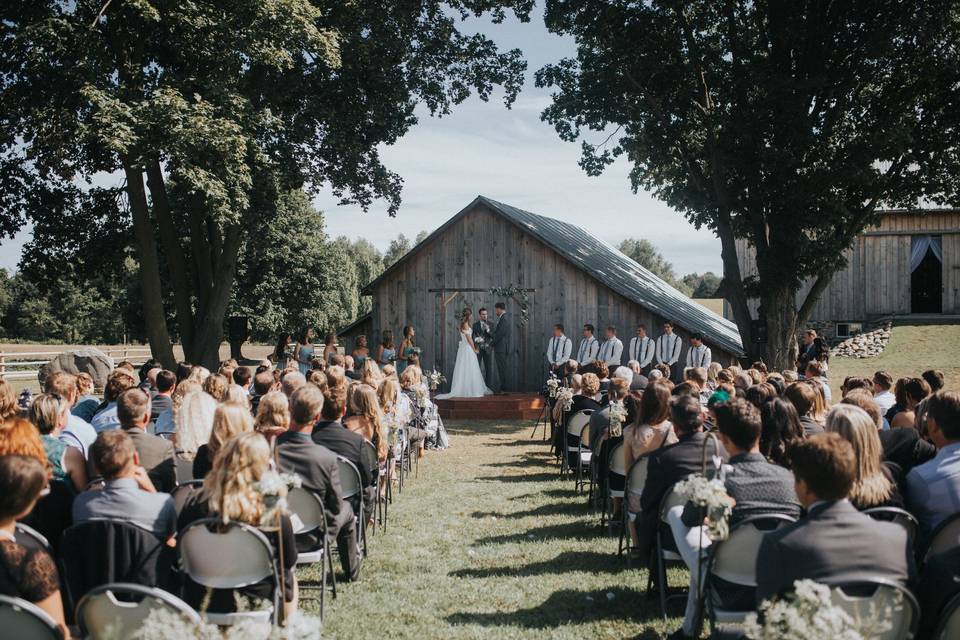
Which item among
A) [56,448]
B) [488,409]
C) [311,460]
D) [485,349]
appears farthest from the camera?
[485,349]

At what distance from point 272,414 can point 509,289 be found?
15646mm

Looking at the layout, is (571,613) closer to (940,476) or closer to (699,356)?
(940,476)

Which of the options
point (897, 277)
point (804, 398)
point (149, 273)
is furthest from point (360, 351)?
point (897, 277)

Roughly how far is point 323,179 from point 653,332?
9.72m

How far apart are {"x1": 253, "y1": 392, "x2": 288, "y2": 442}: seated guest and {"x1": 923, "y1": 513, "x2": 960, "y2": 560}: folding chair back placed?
4.31 meters

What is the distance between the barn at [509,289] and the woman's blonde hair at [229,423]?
15916 millimetres

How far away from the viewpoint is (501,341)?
20.6 meters

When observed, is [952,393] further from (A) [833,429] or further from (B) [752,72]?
(B) [752,72]

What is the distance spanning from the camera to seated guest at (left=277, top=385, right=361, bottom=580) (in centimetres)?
544

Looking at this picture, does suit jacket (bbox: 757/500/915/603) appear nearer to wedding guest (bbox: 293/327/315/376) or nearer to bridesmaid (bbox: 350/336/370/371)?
wedding guest (bbox: 293/327/315/376)

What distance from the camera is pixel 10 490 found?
3.33 meters

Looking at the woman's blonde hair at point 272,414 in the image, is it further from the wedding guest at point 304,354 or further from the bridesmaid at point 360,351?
the bridesmaid at point 360,351

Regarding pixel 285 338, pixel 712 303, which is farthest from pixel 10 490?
pixel 712 303

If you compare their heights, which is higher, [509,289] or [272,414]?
[509,289]
